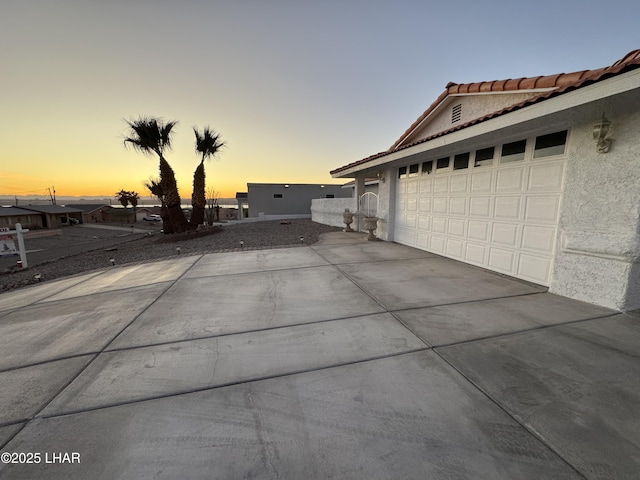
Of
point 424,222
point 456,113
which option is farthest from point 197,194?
point 456,113

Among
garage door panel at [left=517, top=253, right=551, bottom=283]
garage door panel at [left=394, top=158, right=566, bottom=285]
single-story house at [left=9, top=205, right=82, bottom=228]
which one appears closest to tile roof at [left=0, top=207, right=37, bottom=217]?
single-story house at [left=9, top=205, right=82, bottom=228]

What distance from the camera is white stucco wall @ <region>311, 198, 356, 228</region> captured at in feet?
47.2

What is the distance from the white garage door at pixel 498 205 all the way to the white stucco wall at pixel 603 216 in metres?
0.41

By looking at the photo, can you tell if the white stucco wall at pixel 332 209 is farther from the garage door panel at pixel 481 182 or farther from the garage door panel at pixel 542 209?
the garage door panel at pixel 542 209

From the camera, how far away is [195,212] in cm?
1582

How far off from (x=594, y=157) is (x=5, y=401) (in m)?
7.57

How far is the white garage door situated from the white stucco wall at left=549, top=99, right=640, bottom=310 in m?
0.41

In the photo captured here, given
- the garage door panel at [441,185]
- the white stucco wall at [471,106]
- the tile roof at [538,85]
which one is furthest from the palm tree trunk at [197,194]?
the garage door panel at [441,185]

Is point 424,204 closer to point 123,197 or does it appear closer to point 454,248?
point 454,248

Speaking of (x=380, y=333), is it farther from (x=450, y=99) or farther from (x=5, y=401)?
(x=450, y=99)

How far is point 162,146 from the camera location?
43.9 ft

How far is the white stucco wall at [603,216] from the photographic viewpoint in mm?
3283

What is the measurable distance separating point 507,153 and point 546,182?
3.53 feet

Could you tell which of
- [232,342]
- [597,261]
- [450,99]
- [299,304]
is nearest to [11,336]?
[232,342]
